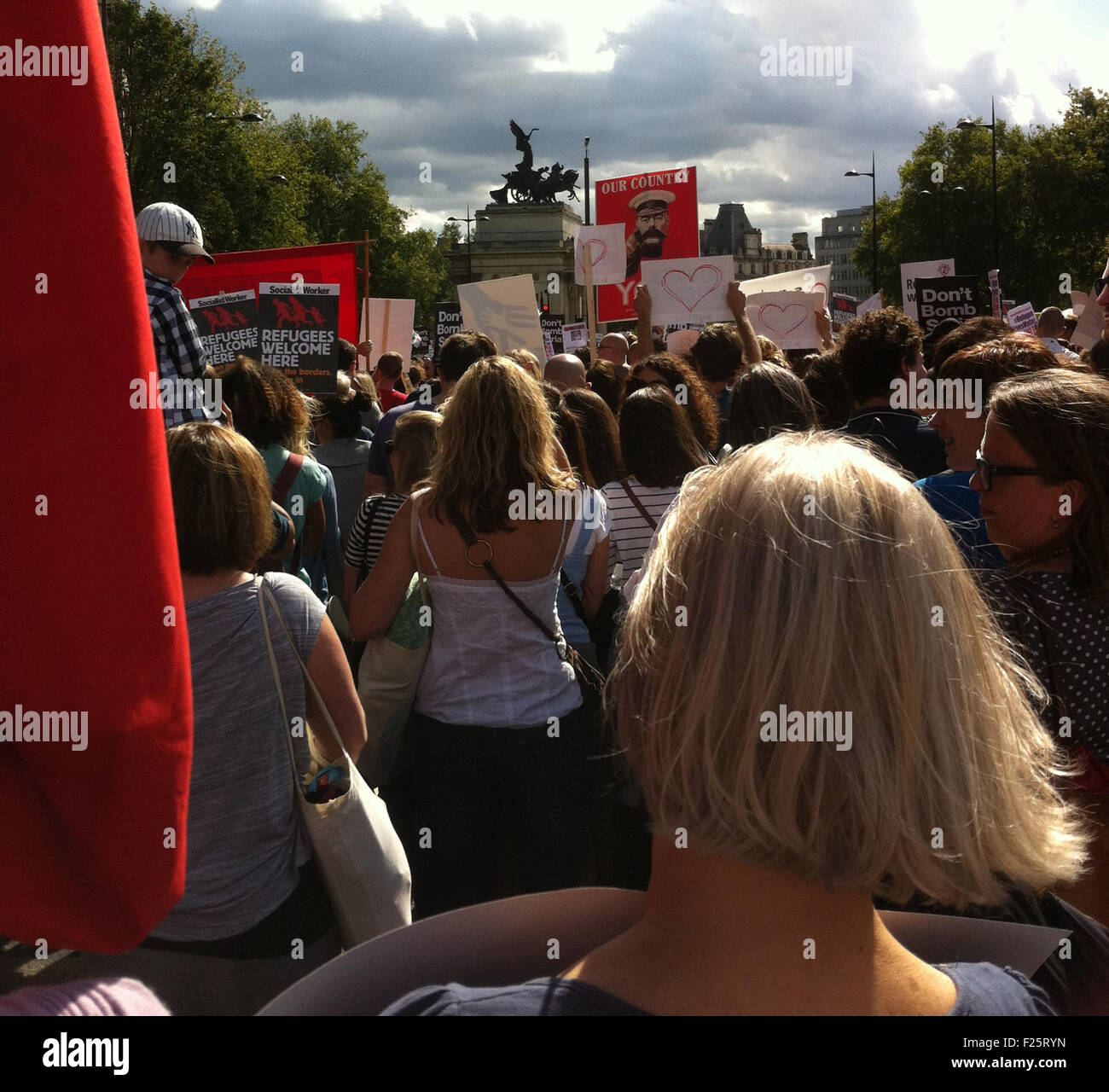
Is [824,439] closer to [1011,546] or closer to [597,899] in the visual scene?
[597,899]

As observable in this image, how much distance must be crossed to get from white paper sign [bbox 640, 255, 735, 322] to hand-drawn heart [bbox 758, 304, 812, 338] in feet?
1.39

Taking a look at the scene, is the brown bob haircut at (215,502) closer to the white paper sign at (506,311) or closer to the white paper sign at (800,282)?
the white paper sign at (800,282)

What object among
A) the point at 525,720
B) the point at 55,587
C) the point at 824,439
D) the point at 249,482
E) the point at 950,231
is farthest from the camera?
the point at 950,231

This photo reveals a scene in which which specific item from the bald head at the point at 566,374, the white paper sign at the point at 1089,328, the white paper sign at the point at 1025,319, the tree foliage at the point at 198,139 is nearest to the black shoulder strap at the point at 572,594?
the bald head at the point at 566,374

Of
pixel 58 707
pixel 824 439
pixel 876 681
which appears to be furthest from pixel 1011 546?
pixel 58 707

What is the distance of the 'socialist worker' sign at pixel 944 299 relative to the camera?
425 inches

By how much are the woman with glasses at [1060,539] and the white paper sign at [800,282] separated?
7.33m

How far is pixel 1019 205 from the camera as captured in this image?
173 feet

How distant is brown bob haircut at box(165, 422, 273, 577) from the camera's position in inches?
97.0

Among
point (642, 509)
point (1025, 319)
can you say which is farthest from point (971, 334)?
point (1025, 319)

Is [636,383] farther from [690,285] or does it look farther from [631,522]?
[690,285]

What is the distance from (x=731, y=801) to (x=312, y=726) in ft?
5.03

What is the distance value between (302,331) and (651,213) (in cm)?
526

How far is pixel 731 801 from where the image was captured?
1.15 m
